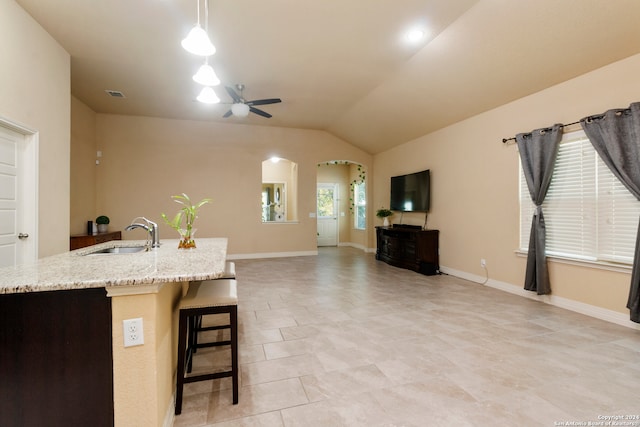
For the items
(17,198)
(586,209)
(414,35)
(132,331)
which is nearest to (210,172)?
(17,198)

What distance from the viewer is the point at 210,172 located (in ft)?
22.1

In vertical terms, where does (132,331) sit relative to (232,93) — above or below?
below

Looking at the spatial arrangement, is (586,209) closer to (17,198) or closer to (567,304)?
(567,304)

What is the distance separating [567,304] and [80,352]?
4609 mm

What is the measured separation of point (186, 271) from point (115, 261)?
621 millimetres

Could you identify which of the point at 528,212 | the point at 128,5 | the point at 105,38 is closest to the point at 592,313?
the point at 528,212

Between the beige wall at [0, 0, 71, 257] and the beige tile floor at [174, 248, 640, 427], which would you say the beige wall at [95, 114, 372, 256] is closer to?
the beige wall at [0, 0, 71, 257]

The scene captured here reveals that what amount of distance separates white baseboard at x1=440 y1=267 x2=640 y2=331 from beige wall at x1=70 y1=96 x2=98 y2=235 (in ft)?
23.1

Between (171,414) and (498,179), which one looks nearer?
(171,414)

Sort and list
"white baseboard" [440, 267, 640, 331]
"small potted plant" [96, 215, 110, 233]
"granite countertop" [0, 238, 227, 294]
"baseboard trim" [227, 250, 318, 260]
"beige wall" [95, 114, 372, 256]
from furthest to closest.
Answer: "baseboard trim" [227, 250, 318, 260], "beige wall" [95, 114, 372, 256], "small potted plant" [96, 215, 110, 233], "white baseboard" [440, 267, 640, 331], "granite countertop" [0, 238, 227, 294]

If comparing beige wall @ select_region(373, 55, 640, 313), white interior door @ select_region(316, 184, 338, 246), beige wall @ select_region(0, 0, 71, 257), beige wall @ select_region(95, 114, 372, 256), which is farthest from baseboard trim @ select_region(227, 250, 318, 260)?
beige wall @ select_region(0, 0, 71, 257)

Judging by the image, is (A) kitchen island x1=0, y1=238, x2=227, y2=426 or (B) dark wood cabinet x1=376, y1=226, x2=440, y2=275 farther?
(B) dark wood cabinet x1=376, y1=226, x2=440, y2=275

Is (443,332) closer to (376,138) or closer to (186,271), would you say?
(186,271)

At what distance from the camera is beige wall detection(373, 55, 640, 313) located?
3076 mm
